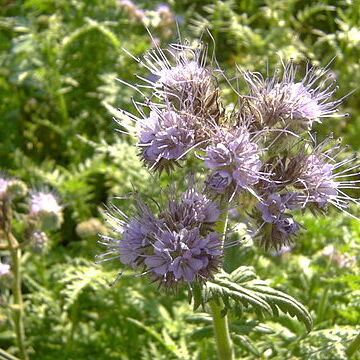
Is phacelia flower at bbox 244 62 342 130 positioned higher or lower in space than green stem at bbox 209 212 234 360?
higher

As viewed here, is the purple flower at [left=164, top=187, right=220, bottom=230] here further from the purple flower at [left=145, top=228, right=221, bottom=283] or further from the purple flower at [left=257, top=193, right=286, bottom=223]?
the purple flower at [left=257, top=193, right=286, bottom=223]

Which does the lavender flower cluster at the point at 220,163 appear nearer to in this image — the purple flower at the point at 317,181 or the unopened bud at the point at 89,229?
the purple flower at the point at 317,181

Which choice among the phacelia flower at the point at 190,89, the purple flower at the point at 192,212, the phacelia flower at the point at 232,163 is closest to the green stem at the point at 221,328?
the purple flower at the point at 192,212

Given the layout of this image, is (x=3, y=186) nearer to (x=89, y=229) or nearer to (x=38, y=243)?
(x=38, y=243)

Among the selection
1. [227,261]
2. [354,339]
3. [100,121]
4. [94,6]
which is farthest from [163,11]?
[354,339]

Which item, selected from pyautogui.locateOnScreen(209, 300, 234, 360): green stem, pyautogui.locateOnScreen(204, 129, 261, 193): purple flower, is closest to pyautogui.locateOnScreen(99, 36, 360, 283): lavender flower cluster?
pyautogui.locateOnScreen(204, 129, 261, 193): purple flower

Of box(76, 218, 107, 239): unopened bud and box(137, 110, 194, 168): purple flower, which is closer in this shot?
box(137, 110, 194, 168): purple flower
